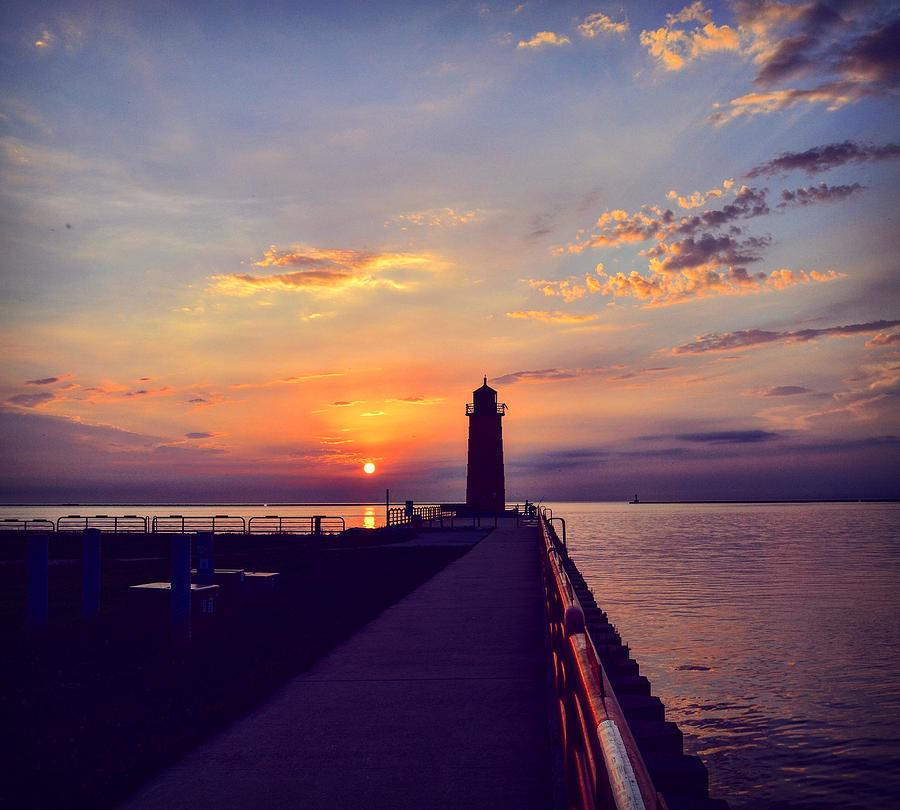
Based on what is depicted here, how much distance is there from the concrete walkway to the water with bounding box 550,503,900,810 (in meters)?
3.92

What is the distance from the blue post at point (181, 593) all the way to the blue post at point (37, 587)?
6.95 feet

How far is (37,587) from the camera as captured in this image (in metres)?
11.7

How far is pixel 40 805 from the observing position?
199 inches

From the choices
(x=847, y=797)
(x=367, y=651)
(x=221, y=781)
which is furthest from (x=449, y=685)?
(x=847, y=797)

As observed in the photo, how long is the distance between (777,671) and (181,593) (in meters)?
12.8

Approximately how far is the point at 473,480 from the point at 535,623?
51.4m

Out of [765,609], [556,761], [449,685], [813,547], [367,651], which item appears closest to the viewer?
[556,761]

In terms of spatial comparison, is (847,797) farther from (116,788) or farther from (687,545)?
(687,545)

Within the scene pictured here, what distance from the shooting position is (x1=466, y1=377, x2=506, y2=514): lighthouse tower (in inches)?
2473

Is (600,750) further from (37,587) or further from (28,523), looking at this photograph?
(28,523)

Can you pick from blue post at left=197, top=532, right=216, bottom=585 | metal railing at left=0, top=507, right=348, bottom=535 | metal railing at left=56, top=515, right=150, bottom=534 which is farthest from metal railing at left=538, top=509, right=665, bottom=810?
metal railing at left=56, top=515, right=150, bottom=534

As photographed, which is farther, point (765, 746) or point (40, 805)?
point (765, 746)

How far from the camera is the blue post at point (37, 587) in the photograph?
37.3 ft

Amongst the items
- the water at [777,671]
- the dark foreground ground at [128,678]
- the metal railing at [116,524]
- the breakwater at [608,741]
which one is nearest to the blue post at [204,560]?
the dark foreground ground at [128,678]
